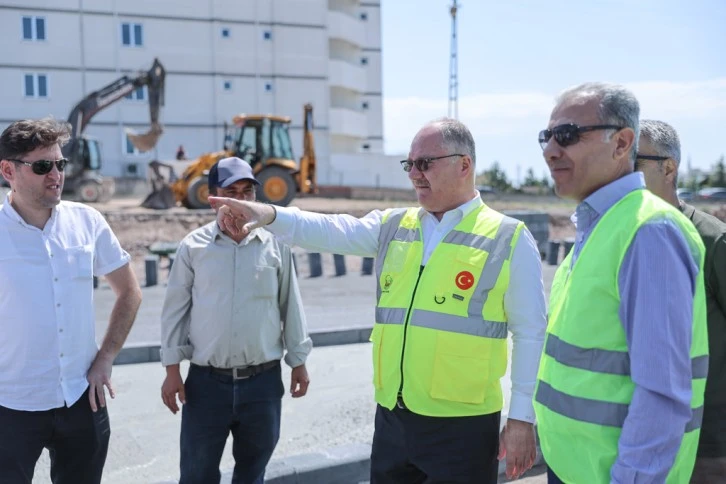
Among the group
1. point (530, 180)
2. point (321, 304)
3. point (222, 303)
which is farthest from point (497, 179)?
point (222, 303)

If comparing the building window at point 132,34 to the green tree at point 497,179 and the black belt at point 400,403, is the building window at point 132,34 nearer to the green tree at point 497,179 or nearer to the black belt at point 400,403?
the green tree at point 497,179

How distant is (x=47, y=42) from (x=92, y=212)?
137ft

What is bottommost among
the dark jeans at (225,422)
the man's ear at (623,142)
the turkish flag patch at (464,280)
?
the dark jeans at (225,422)

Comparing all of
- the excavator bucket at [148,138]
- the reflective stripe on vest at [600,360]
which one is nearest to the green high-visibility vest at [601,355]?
the reflective stripe on vest at [600,360]

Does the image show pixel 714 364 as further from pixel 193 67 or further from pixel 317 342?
pixel 193 67

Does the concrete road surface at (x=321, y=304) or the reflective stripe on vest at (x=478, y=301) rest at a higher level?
the reflective stripe on vest at (x=478, y=301)

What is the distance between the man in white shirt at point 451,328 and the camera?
2.95m

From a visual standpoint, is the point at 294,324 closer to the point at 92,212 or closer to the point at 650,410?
the point at 92,212

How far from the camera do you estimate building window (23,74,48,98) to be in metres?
40.5

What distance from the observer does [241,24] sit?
45.4 m

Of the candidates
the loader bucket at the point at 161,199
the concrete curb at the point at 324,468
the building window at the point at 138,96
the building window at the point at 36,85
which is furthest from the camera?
the building window at the point at 138,96

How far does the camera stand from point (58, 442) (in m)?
3.29

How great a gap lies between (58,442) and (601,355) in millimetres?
2429

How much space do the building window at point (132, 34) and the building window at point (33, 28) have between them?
430 cm
